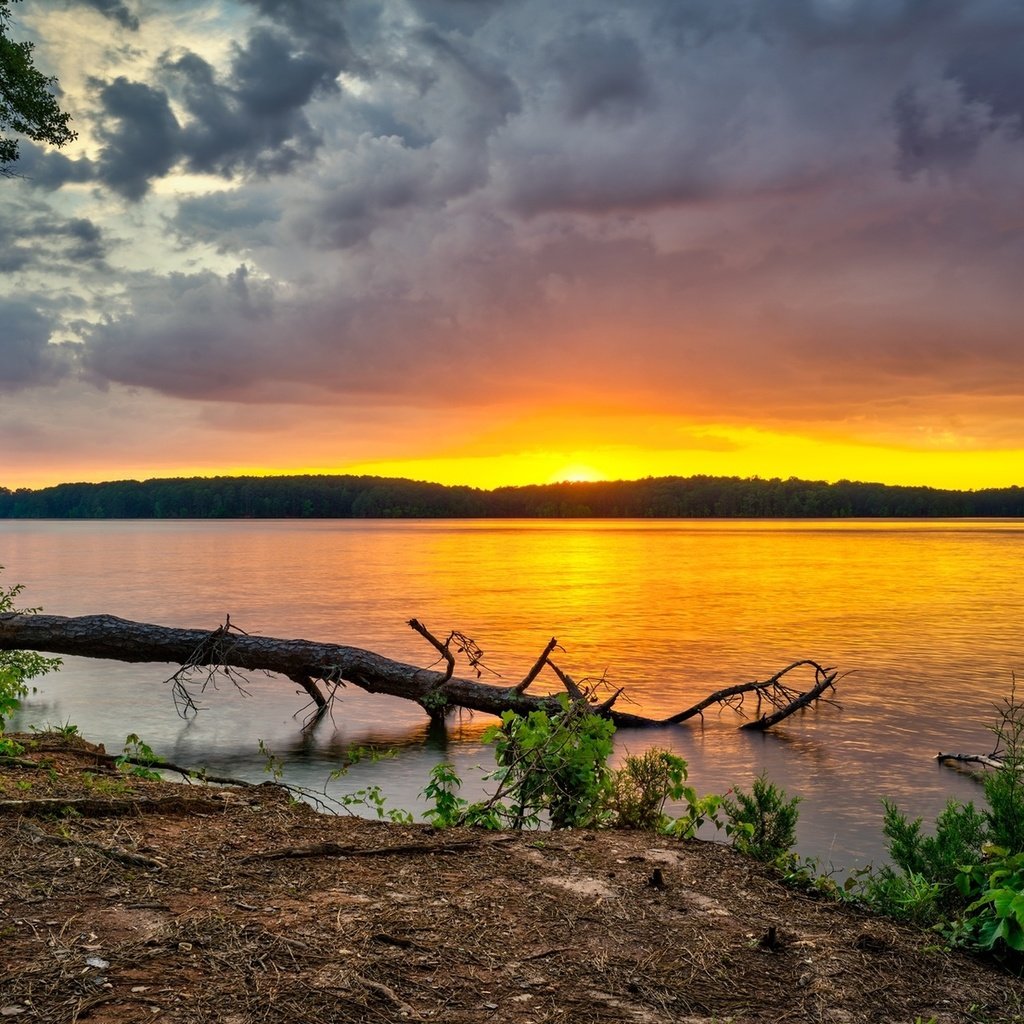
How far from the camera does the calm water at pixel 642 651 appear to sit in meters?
13.6

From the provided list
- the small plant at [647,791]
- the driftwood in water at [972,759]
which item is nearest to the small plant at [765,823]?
the small plant at [647,791]

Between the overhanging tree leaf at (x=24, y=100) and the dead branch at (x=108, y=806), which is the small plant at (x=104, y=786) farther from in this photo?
the overhanging tree leaf at (x=24, y=100)

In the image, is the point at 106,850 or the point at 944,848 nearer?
the point at 106,850

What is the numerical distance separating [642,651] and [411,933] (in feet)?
72.1

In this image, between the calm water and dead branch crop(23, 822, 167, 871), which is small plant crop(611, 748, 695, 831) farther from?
dead branch crop(23, 822, 167, 871)

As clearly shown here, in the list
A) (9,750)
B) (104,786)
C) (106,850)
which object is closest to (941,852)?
(106,850)

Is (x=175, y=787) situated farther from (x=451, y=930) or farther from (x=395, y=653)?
(x=395, y=653)

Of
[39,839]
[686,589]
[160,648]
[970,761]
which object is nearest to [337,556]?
[686,589]

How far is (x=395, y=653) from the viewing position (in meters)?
24.7

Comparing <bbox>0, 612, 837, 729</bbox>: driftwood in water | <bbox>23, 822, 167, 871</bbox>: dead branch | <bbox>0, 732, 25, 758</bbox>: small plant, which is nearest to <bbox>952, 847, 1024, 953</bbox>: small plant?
<bbox>23, 822, 167, 871</bbox>: dead branch

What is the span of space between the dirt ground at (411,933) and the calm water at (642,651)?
14.1ft

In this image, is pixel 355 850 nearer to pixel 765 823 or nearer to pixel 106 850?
pixel 106 850

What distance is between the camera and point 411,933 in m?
4.86

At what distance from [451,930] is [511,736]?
11.3 feet
